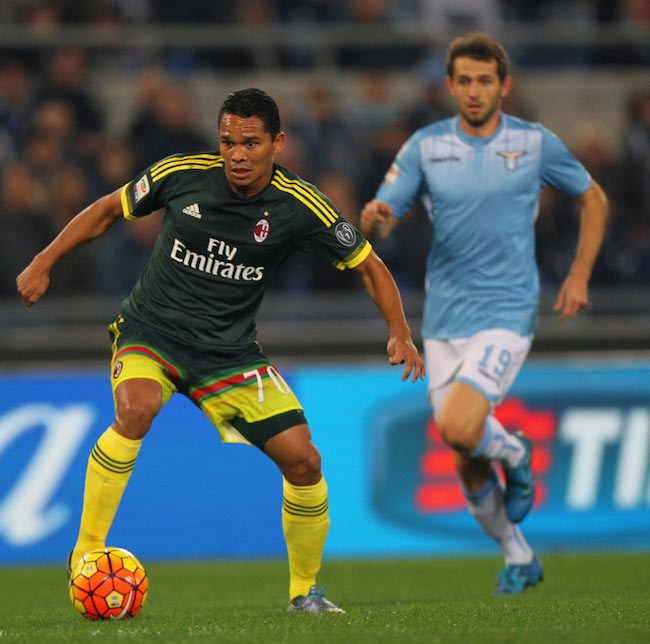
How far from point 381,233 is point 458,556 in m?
3.78

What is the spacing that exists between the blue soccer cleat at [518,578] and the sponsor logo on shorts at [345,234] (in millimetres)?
2299

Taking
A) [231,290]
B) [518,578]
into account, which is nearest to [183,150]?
[518,578]

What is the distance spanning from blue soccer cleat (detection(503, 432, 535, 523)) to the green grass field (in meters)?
0.44

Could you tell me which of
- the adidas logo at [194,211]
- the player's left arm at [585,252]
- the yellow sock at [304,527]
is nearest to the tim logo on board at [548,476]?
the player's left arm at [585,252]

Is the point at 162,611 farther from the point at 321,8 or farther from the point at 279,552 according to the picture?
the point at 321,8

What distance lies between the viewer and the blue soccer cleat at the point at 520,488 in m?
7.43

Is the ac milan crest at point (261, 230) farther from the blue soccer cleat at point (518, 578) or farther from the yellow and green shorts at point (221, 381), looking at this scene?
the blue soccer cleat at point (518, 578)

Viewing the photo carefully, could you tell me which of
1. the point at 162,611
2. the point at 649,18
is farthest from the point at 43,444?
the point at 649,18

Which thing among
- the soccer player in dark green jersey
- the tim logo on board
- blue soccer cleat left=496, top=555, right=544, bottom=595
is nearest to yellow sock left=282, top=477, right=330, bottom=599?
the soccer player in dark green jersey

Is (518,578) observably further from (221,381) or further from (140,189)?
(140,189)

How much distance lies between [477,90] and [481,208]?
62cm

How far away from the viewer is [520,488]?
24.5 ft

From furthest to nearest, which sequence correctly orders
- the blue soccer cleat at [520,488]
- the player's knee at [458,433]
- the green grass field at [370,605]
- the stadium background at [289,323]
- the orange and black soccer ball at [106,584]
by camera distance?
the stadium background at [289,323], the blue soccer cleat at [520,488], the player's knee at [458,433], the orange and black soccer ball at [106,584], the green grass field at [370,605]

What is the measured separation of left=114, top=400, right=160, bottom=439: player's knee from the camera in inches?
228
